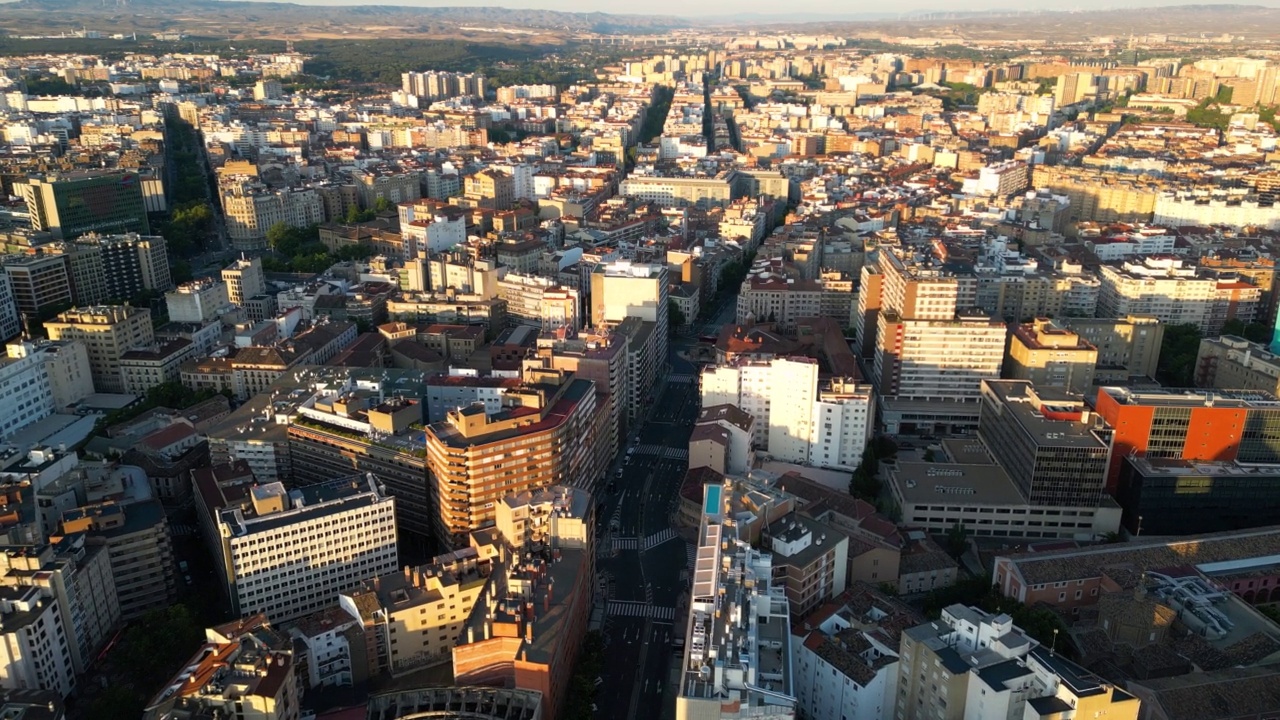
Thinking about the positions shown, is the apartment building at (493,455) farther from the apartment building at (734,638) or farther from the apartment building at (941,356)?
the apartment building at (941,356)

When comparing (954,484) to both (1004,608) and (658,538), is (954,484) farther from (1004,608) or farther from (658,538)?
(658,538)

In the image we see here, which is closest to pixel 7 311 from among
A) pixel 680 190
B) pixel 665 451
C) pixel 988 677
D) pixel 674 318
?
pixel 674 318

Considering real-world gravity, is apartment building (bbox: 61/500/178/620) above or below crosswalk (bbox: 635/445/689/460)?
above

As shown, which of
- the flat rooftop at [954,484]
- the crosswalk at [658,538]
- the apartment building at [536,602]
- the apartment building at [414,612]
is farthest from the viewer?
the flat rooftop at [954,484]

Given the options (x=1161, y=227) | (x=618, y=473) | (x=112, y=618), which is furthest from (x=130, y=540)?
(x=1161, y=227)

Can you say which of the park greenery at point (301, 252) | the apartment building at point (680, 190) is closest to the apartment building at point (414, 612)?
the park greenery at point (301, 252)

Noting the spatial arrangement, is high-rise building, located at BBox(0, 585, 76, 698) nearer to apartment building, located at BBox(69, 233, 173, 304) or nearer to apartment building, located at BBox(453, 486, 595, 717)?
apartment building, located at BBox(453, 486, 595, 717)

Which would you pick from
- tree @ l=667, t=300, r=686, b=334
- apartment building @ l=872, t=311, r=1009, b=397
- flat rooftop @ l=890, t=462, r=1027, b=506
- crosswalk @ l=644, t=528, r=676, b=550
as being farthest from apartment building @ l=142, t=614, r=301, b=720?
tree @ l=667, t=300, r=686, b=334
